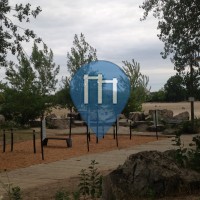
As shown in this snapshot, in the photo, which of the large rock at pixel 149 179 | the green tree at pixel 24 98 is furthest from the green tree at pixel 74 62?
the large rock at pixel 149 179

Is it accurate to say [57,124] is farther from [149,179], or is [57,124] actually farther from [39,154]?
[149,179]

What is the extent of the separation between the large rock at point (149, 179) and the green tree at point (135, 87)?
30989 millimetres

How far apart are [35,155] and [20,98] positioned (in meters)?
16.7

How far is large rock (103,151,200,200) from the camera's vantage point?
6324 millimetres

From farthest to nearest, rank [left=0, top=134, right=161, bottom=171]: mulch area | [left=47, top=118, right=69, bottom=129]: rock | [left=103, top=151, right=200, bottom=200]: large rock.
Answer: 1. [left=47, top=118, right=69, bottom=129]: rock
2. [left=0, top=134, right=161, bottom=171]: mulch area
3. [left=103, top=151, right=200, bottom=200]: large rock

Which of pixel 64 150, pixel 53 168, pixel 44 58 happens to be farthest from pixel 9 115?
pixel 53 168

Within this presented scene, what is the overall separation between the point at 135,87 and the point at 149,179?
1332 inches

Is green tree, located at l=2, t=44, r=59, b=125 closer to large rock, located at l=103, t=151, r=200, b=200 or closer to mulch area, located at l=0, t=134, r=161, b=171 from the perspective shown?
mulch area, located at l=0, t=134, r=161, b=171

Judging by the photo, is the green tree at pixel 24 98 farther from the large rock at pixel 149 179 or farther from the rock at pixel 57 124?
the large rock at pixel 149 179

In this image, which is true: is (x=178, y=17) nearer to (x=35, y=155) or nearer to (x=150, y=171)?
(x=150, y=171)

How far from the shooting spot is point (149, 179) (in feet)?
21.0

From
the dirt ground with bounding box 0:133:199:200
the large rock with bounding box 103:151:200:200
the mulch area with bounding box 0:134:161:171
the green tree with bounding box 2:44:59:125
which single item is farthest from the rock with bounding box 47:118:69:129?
the large rock with bounding box 103:151:200:200

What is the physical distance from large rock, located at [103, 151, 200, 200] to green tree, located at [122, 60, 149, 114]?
30989mm

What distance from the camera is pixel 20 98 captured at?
1259 inches
